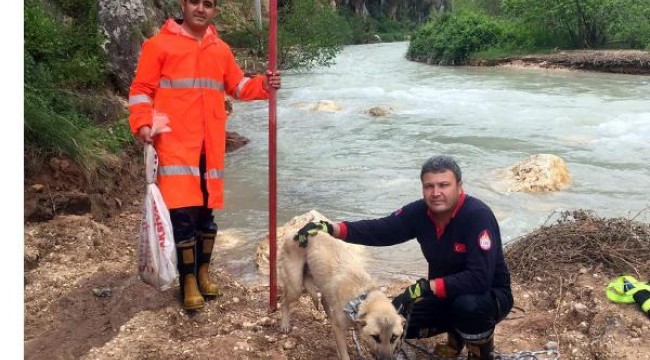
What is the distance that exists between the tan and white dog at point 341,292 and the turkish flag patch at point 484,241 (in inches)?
25.9

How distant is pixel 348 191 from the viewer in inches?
367

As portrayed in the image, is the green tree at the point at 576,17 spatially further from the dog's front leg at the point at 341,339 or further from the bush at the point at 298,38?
the dog's front leg at the point at 341,339

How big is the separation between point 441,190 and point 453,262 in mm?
508

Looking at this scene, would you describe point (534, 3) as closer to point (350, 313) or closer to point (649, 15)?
point (649, 15)

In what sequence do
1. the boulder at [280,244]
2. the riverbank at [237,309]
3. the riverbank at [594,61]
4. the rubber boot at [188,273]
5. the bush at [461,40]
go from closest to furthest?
the riverbank at [237,309] < the rubber boot at [188,273] < the boulder at [280,244] < the riverbank at [594,61] < the bush at [461,40]

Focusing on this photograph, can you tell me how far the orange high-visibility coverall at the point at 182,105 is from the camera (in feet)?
13.4

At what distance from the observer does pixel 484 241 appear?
3.59 m

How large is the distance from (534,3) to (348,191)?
2756cm

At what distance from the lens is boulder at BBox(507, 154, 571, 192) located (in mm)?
8934

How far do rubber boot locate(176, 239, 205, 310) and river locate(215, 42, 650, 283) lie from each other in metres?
1.40

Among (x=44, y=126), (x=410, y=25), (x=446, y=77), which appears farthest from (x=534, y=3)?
(x=410, y=25)

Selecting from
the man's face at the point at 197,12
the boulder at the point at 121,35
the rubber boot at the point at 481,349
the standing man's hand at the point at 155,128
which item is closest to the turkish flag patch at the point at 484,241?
the rubber boot at the point at 481,349

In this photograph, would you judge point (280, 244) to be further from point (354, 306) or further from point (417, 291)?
point (417, 291)

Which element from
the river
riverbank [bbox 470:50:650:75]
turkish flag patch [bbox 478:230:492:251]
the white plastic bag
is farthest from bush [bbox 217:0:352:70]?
turkish flag patch [bbox 478:230:492:251]
